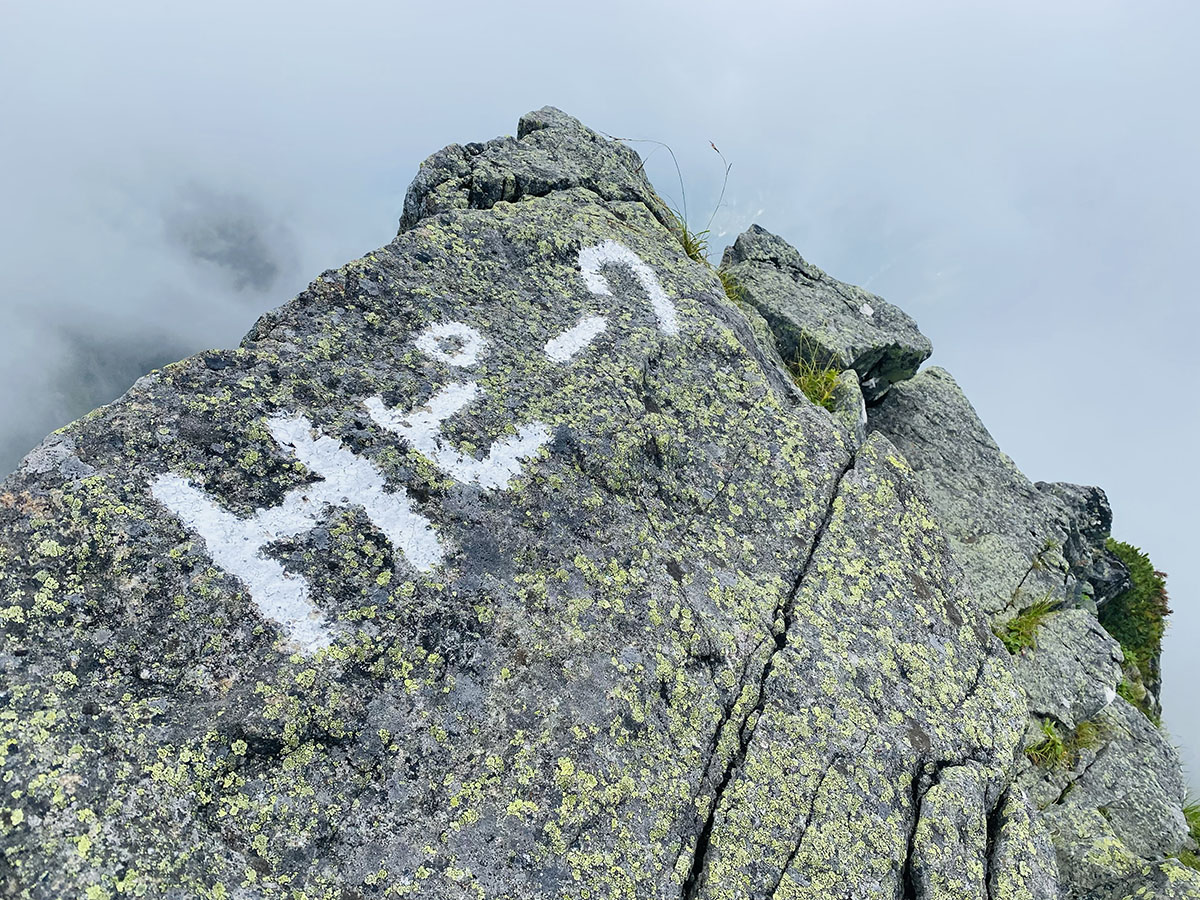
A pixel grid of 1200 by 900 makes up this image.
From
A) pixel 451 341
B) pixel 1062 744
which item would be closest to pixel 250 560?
pixel 451 341

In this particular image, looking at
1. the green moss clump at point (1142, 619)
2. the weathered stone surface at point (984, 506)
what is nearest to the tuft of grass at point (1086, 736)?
the weathered stone surface at point (984, 506)

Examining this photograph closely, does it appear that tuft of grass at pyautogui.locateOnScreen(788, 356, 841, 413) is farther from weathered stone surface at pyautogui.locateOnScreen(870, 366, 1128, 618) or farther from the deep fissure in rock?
the deep fissure in rock

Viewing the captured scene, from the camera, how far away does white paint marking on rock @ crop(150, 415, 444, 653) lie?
4.65m

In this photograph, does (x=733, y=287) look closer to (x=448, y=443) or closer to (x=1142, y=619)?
(x=448, y=443)

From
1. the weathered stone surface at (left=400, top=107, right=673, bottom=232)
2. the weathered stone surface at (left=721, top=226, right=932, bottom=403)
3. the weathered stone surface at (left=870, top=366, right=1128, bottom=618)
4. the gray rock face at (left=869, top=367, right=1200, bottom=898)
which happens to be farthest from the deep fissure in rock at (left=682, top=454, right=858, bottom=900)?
the weathered stone surface at (left=400, top=107, right=673, bottom=232)

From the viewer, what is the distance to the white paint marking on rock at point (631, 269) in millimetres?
7828

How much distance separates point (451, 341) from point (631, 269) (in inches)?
110

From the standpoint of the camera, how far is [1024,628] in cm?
949

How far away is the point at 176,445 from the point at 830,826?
18.4 ft

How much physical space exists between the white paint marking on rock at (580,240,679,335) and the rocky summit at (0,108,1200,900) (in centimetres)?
5

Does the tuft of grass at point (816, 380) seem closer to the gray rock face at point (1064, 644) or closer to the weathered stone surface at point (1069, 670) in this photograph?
the gray rock face at point (1064, 644)

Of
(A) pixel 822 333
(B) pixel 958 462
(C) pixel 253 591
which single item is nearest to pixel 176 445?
(C) pixel 253 591

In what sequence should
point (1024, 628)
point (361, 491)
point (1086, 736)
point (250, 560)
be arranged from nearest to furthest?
point (250, 560) < point (361, 491) < point (1086, 736) < point (1024, 628)

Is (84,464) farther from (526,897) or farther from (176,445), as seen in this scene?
(526,897)
